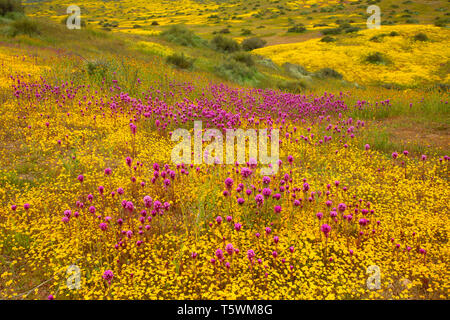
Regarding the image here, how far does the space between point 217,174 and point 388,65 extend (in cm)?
2454

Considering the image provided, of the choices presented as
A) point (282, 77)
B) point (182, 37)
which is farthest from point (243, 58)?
point (182, 37)

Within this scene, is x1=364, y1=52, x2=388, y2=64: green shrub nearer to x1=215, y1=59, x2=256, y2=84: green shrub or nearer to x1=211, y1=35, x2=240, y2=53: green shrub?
x1=211, y1=35, x2=240, y2=53: green shrub

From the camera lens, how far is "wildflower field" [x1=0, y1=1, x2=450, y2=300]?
10.9 ft

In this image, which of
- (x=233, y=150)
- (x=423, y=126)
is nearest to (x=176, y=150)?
(x=233, y=150)

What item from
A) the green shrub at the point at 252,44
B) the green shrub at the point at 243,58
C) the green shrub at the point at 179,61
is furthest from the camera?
the green shrub at the point at 252,44

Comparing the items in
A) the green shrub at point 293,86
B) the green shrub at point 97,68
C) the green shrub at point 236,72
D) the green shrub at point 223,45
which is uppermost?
the green shrub at point 223,45

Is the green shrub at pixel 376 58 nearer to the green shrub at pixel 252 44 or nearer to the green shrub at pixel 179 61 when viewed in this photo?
the green shrub at pixel 252 44

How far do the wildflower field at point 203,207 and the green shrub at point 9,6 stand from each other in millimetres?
17368

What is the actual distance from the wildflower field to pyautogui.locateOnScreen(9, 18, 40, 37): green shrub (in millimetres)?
10889

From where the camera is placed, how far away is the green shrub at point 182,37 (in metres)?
24.9

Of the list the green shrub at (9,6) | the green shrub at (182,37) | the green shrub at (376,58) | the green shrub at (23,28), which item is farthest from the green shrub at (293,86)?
the green shrub at (9,6)

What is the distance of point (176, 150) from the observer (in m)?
6.68

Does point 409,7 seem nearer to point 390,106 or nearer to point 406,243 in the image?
point 390,106

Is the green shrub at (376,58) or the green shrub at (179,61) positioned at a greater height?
the green shrub at (179,61)
